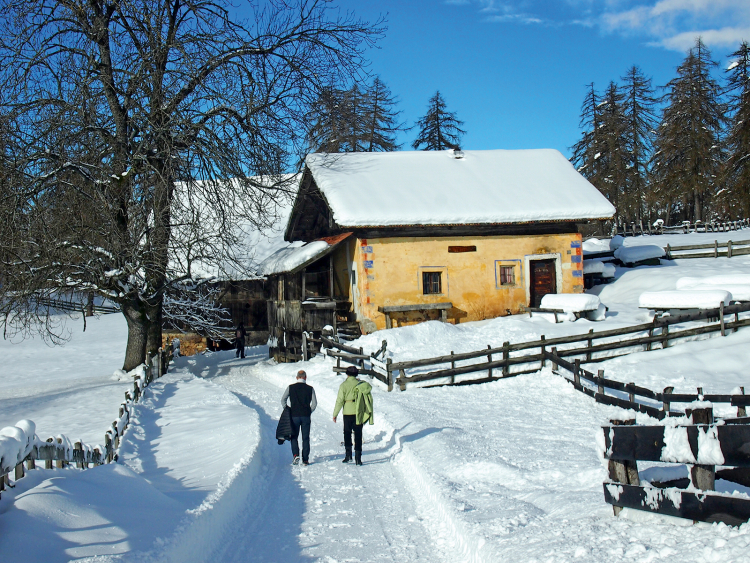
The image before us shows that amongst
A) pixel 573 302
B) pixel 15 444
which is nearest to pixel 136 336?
pixel 573 302

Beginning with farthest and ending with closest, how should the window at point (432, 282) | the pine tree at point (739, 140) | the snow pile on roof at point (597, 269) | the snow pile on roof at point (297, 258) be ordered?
the pine tree at point (739, 140), the snow pile on roof at point (597, 269), the window at point (432, 282), the snow pile on roof at point (297, 258)

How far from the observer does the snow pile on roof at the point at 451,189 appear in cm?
2142

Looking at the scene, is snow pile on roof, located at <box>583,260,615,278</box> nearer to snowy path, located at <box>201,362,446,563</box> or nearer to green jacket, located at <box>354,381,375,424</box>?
snowy path, located at <box>201,362,446,563</box>

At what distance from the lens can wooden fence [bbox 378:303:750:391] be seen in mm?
14836

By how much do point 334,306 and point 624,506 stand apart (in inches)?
671

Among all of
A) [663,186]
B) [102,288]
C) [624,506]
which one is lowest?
[624,506]

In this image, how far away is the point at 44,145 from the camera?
1438 centimetres

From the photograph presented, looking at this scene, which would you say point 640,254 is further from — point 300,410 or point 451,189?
point 300,410

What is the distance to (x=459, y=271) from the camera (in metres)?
21.9

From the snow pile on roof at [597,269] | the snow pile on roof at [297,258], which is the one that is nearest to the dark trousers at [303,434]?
the snow pile on roof at [297,258]

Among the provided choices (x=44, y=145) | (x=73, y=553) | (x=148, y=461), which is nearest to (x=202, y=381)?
(x=44, y=145)

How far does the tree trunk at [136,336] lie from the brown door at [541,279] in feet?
43.0

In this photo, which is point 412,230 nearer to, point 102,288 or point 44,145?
point 102,288

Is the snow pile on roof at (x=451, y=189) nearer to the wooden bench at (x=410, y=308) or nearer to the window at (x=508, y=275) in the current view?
the window at (x=508, y=275)
